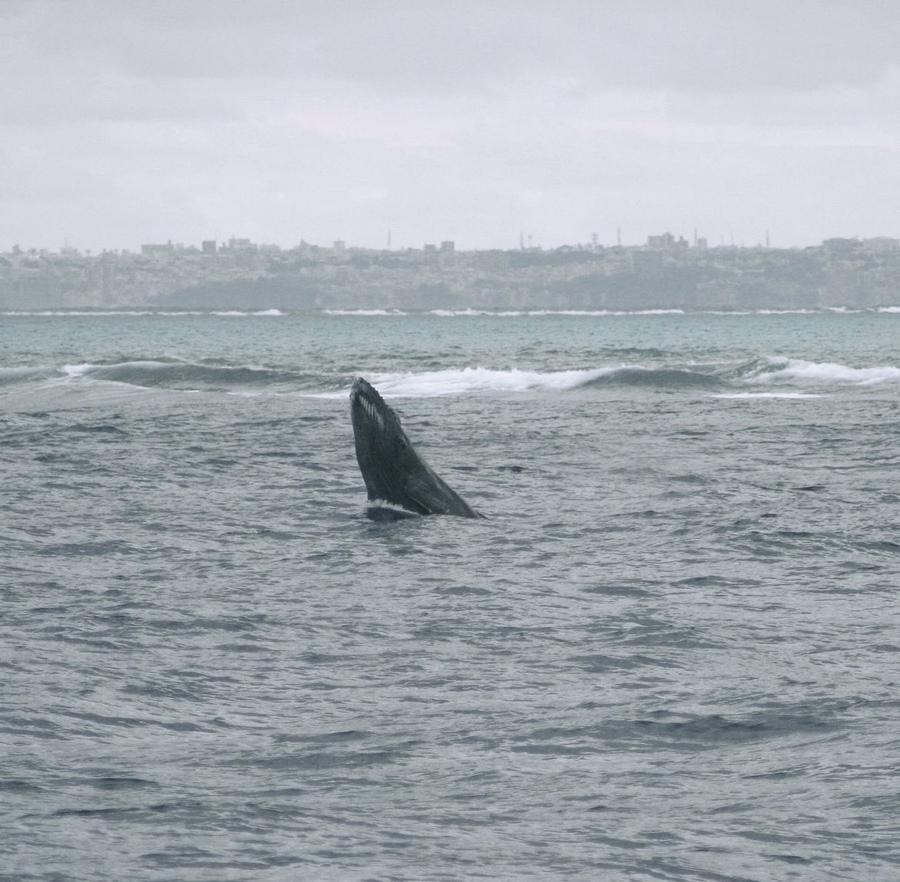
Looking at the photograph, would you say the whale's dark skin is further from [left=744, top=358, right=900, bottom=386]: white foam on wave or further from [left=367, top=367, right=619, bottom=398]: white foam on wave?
[left=744, top=358, right=900, bottom=386]: white foam on wave

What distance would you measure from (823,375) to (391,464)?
25197 millimetres

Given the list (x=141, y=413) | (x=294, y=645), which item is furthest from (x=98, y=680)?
(x=141, y=413)

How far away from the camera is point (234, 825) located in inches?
242

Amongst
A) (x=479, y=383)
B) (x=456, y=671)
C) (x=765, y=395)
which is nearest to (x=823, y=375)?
(x=765, y=395)

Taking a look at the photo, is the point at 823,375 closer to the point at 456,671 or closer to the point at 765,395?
the point at 765,395

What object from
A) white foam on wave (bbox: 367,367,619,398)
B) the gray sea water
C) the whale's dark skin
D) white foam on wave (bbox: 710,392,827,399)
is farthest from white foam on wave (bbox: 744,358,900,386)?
the whale's dark skin

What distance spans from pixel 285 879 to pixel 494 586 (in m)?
5.76

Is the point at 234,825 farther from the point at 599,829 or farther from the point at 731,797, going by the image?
the point at 731,797

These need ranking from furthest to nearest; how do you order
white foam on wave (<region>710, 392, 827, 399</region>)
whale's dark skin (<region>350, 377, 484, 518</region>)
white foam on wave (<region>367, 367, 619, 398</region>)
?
1. white foam on wave (<region>367, 367, 619, 398</region>)
2. white foam on wave (<region>710, 392, 827, 399</region>)
3. whale's dark skin (<region>350, 377, 484, 518</region>)

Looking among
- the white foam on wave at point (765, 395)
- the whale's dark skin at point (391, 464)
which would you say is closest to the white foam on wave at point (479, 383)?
the white foam on wave at point (765, 395)

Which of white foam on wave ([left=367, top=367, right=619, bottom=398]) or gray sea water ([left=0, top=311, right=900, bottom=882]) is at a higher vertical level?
white foam on wave ([left=367, top=367, right=619, bottom=398])

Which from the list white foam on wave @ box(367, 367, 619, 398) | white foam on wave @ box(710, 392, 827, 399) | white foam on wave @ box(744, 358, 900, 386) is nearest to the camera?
white foam on wave @ box(710, 392, 827, 399)

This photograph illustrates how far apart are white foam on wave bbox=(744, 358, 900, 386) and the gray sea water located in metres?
16.5

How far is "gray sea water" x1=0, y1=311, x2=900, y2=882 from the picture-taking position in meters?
6.02
